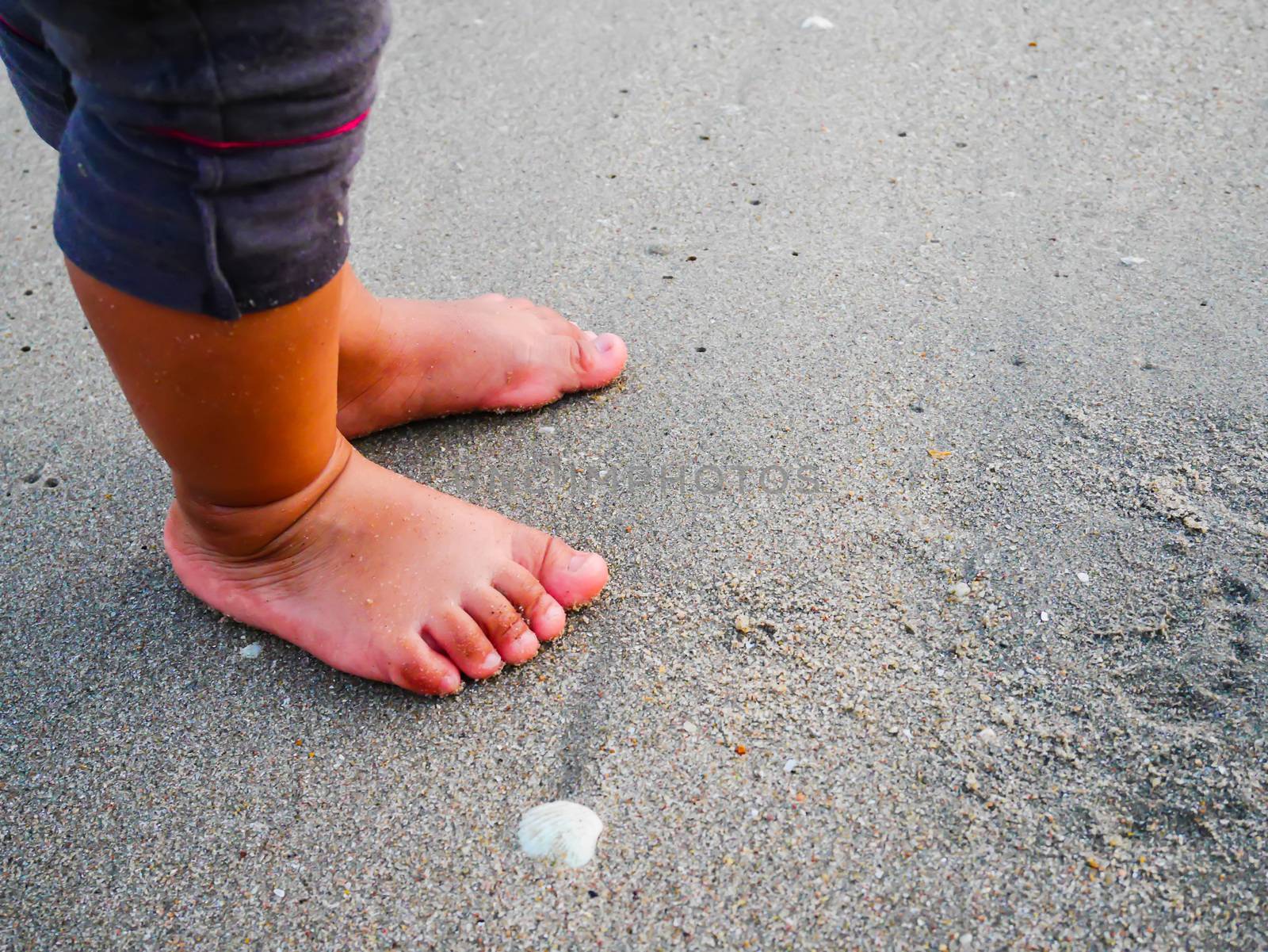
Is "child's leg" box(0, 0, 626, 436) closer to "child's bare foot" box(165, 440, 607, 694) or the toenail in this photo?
"child's bare foot" box(165, 440, 607, 694)

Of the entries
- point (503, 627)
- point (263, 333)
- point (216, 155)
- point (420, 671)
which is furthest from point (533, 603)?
point (216, 155)

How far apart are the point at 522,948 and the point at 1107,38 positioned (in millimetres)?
2434

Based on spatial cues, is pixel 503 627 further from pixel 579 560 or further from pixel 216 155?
pixel 216 155

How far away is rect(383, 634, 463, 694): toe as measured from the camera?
123 cm

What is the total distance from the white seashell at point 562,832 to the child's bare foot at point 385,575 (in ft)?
0.69

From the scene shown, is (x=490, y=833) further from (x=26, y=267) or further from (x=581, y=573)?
(x=26, y=267)

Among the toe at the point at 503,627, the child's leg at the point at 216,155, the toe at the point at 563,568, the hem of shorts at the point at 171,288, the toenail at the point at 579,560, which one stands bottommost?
the toe at the point at 503,627

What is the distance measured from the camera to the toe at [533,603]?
4.24ft

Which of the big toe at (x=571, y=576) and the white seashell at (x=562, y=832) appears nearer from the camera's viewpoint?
the white seashell at (x=562, y=832)

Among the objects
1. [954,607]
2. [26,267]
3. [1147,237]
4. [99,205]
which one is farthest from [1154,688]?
[26,267]

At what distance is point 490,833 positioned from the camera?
3.59 feet

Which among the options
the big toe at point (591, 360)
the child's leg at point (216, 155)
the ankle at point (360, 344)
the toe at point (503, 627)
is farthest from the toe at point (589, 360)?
the child's leg at point (216, 155)

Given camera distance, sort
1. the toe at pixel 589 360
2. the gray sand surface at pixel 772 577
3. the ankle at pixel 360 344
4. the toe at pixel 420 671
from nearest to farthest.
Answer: the gray sand surface at pixel 772 577
the toe at pixel 420 671
the ankle at pixel 360 344
the toe at pixel 589 360

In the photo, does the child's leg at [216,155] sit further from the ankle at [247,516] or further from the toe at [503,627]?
the toe at [503,627]
